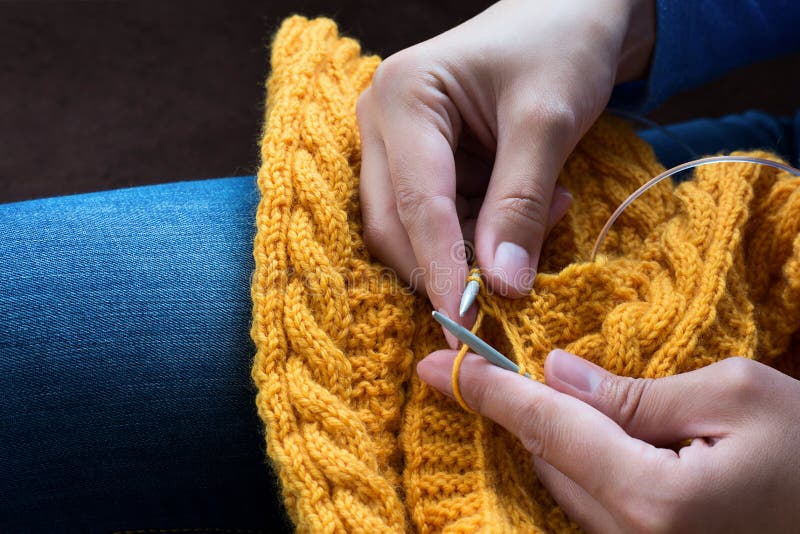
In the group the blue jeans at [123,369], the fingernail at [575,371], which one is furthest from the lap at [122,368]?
the fingernail at [575,371]

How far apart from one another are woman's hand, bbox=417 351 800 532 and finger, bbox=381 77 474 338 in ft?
0.38

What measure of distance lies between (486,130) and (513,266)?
21 cm

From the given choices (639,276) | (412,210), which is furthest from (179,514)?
(639,276)

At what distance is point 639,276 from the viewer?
0.85 m

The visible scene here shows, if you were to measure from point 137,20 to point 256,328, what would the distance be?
1479 mm

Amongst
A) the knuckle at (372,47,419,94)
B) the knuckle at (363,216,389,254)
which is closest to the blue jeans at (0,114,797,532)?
the knuckle at (363,216,389,254)

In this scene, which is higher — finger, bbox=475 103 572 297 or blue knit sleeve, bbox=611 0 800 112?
blue knit sleeve, bbox=611 0 800 112

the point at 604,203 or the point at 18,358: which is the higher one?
→ the point at 604,203

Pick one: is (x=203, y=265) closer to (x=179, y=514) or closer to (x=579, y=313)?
(x=179, y=514)

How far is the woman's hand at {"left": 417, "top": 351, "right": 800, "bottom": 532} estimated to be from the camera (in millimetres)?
639

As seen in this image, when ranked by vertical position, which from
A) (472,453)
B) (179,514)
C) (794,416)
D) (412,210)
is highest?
(412,210)

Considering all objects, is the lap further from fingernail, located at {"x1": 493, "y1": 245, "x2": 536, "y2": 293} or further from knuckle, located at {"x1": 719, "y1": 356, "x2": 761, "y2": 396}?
knuckle, located at {"x1": 719, "y1": 356, "x2": 761, "y2": 396}

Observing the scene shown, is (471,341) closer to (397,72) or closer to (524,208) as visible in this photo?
(524,208)

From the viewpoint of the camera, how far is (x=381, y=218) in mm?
862
